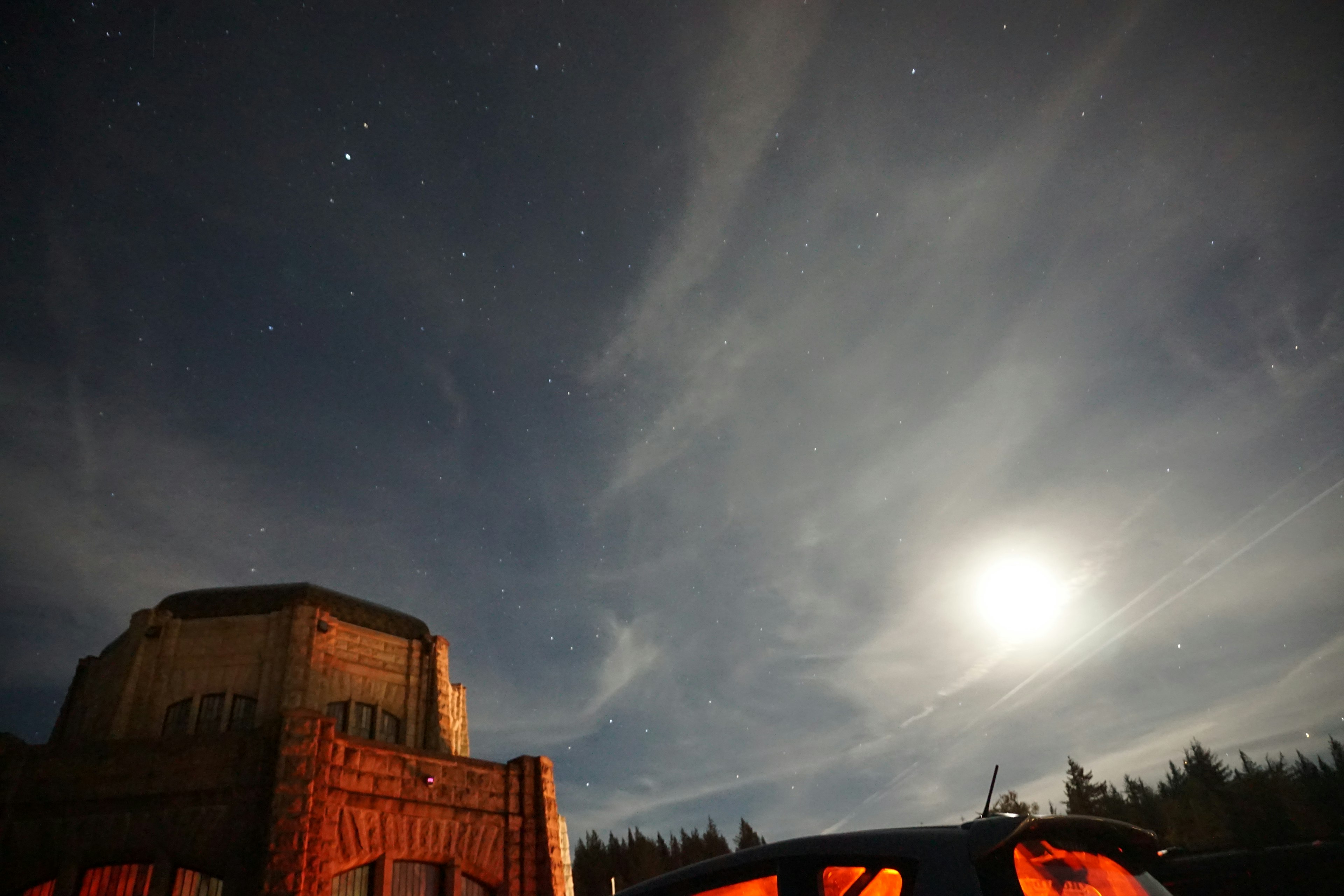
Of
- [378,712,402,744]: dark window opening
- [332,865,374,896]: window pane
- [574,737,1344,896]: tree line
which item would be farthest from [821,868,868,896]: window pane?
[574,737,1344,896]: tree line

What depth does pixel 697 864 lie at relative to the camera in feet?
12.0

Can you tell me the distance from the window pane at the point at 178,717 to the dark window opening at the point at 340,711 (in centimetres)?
358

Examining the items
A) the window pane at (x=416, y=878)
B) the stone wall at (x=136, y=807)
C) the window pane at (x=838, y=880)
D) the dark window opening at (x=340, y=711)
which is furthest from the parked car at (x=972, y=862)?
the dark window opening at (x=340, y=711)

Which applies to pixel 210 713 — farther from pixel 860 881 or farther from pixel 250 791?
pixel 860 881

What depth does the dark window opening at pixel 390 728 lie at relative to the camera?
2217 cm

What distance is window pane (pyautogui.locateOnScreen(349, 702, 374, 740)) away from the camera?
21.6 meters

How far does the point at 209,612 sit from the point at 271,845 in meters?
11.2

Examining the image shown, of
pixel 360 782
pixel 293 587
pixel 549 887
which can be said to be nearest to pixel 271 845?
pixel 360 782

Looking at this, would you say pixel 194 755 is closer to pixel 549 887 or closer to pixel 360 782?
pixel 360 782

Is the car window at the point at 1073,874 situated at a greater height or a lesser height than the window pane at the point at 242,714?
lesser

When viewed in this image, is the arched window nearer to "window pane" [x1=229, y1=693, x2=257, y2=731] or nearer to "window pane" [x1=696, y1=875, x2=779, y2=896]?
"window pane" [x1=229, y1=693, x2=257, y2=731]

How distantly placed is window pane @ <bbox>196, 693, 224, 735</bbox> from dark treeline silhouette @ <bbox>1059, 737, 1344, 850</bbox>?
1947 inches

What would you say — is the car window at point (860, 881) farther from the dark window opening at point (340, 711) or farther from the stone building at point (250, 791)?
the dark window opening at point (340, 711)

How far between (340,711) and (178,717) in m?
4.14
